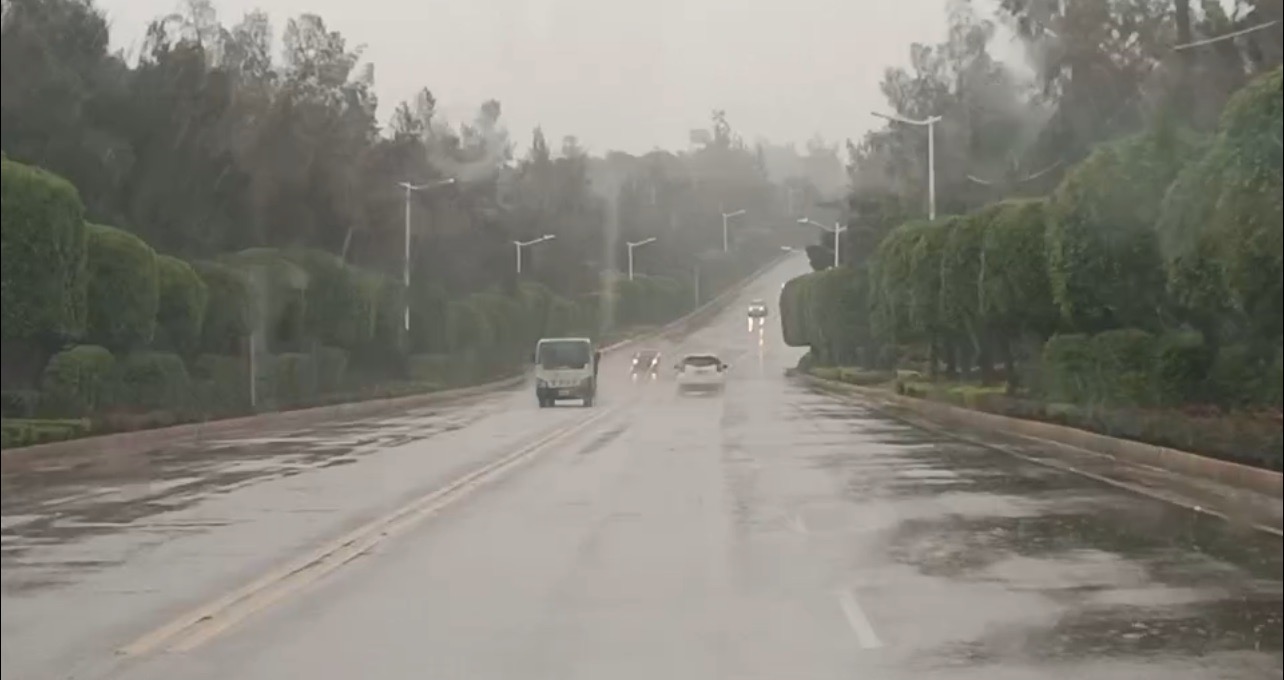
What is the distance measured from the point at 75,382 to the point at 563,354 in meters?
23.0

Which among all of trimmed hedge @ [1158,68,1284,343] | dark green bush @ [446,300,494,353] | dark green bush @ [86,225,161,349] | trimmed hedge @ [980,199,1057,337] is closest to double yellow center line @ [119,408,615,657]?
trimmed hedge @ [1158,68,1284,343]

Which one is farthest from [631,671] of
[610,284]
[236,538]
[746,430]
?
[610,284]

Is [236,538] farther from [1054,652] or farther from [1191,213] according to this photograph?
[1191,213]

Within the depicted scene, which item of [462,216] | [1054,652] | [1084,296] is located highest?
[462,216]

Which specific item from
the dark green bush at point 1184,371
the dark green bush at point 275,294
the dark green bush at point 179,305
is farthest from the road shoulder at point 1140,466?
the dark green bush at point 275,294

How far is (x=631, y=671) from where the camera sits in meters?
10.1

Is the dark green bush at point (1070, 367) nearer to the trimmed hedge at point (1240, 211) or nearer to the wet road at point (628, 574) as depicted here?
the trimmed hedge at point (1240, 211)

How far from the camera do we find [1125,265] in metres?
33.2

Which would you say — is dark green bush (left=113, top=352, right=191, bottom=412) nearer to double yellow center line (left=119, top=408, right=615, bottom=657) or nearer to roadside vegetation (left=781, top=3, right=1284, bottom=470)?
double yellow center line (left=119, top=408, right=615, bottom=657)

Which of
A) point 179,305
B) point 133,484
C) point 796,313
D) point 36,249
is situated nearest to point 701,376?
point 179,305

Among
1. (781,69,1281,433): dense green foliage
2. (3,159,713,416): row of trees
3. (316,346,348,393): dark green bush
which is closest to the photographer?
(781,69,1281,433): dense green foliage

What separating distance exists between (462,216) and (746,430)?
2424 inches

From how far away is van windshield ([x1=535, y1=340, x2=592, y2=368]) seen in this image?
56.7 meters

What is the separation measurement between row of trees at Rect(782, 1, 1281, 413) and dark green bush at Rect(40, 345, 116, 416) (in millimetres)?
18809
